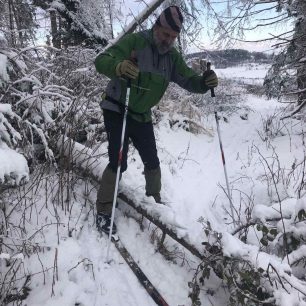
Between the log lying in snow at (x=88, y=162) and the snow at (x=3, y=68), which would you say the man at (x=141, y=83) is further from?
the snow at (x=3, y=68)

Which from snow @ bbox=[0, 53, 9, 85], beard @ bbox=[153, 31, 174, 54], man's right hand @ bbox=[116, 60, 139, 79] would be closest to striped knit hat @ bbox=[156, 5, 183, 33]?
beard @ bbox=[153, 31, 174, 54]

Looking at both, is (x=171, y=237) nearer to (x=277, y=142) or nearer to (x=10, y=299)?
(x=10, y=299)

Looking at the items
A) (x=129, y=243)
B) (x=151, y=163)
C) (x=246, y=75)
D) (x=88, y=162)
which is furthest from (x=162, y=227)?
(x=246, y=75)

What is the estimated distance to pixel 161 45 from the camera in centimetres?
404

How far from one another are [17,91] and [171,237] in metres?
2.12

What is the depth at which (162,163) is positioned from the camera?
6.67 meters

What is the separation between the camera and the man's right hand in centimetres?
357

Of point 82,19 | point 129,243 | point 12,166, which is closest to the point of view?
point 12,166

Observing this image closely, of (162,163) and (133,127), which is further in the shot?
(162,163)

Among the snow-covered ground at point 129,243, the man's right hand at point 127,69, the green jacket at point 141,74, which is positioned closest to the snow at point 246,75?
the snow-covered ground at point 129,243

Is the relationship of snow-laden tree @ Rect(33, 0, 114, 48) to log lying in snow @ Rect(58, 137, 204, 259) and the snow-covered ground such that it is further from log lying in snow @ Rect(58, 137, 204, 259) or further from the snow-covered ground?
log lying in snow @ Rect(58, 137, 204, 259)

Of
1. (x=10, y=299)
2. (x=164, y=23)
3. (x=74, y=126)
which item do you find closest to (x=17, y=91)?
(x=74, y=126)

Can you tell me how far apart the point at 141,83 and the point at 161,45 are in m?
0.43

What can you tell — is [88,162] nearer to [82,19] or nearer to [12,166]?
[12,166]
